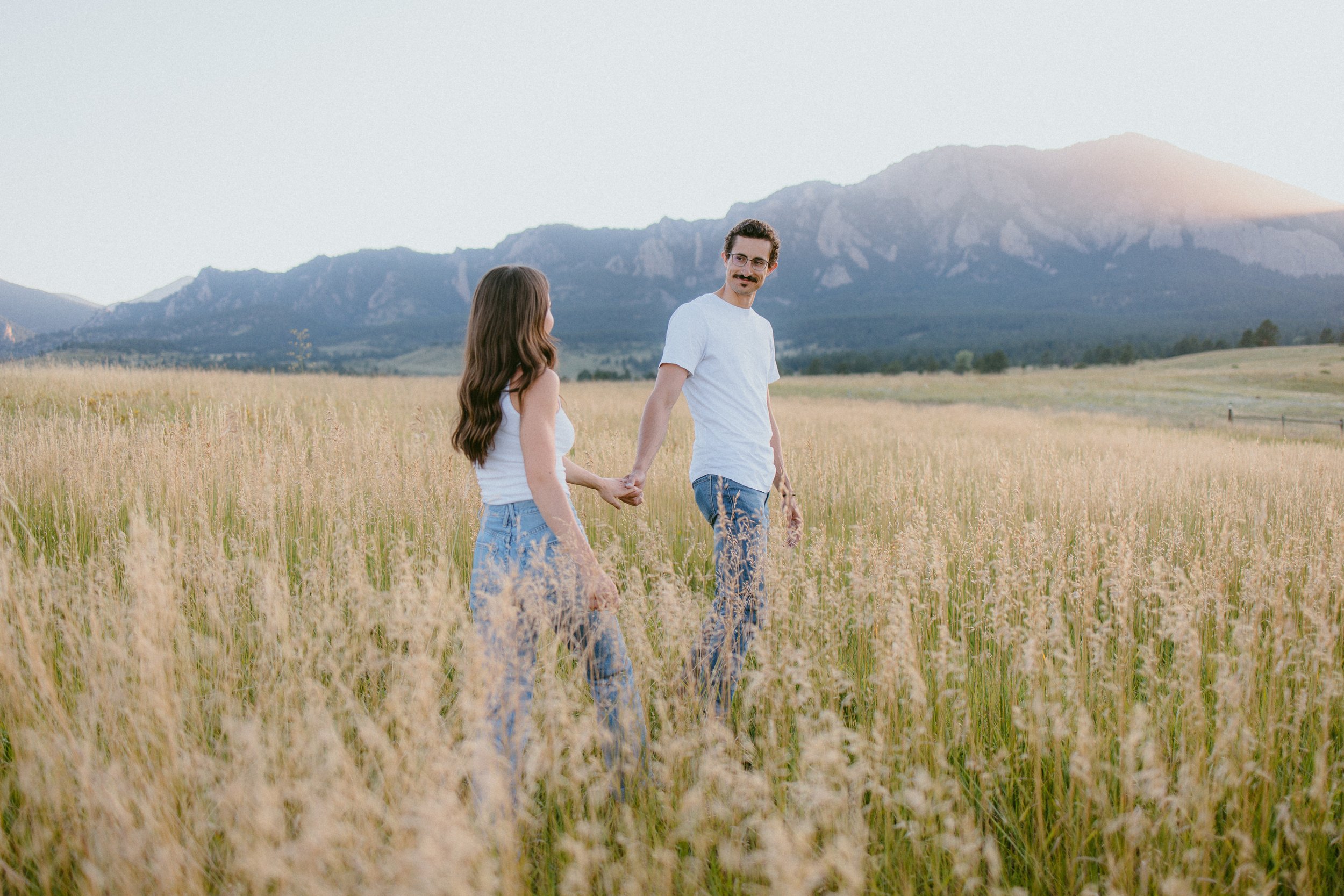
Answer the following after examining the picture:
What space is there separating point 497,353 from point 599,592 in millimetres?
983

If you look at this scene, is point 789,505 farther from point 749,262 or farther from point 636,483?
point 749,262

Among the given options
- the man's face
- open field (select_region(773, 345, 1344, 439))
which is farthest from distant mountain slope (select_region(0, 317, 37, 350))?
open field (select_region(773, 345, 1344, 439))

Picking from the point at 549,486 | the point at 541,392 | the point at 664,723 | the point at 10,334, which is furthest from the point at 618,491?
the point at 10,334

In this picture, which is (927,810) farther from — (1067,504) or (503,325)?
(1067,504)

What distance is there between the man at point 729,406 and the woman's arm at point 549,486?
0.65 metres

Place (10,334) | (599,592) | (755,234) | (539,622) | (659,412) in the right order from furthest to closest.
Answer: (10,334)
(755,234)
(659,412)
(599,592)
(539,622)

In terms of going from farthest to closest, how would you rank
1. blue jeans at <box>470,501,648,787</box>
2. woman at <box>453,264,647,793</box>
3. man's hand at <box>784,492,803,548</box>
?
man's hand at <box>784,492,803,548</box>, woman at <box>453,264,647,793</box>, blue jeans at <box>470,501,648,787</box>

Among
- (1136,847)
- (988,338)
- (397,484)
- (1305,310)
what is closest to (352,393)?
(397,484)

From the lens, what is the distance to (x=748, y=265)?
336 centimetres

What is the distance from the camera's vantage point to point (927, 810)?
1885 millimetres

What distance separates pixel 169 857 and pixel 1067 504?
671 centimetres

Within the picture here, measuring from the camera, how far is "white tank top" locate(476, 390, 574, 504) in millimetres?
2541

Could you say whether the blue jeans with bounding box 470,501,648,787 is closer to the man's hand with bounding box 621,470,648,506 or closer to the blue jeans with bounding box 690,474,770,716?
the blue jeans with bounding box 690,474,770,716

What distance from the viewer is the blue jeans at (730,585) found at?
2.68 m
